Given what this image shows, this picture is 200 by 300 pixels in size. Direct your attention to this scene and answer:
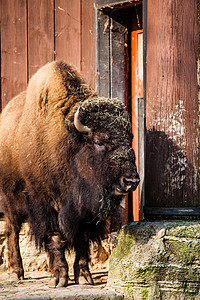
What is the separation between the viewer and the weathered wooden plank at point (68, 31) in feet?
19.6

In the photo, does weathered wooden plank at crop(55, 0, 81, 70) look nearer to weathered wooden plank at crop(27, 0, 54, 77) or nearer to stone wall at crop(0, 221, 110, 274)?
weathered wooden plank at crop(27, 0, 54, 77)

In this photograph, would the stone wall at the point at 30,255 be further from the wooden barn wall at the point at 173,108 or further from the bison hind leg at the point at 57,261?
the wooden barn wall at the point at 173,108

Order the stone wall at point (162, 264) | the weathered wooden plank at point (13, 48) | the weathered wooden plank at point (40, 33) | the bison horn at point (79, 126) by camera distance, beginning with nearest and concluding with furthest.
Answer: the stone wall at point (162, 264), the bison horn at point (79, 126), the weathered wooden plank at point (40, 33), the weathered wooden plank at point (13, 48)

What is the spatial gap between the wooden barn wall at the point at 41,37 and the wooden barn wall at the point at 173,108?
1.75 meters

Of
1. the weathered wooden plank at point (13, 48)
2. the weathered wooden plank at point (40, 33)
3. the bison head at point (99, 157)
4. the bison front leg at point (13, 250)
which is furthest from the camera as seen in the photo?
the weathered wooden plank at point (13, 48)

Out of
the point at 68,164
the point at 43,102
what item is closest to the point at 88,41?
the point at 43,102

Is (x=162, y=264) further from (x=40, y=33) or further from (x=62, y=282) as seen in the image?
(x=40, y=33)

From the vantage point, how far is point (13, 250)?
18.2 ft

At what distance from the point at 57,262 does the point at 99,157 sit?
3.38 ft

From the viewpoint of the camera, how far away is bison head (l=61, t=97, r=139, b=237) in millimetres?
4258

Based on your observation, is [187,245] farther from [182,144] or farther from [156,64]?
[156,64]

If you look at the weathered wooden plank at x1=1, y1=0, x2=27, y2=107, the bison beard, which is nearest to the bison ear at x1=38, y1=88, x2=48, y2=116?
the bison beard

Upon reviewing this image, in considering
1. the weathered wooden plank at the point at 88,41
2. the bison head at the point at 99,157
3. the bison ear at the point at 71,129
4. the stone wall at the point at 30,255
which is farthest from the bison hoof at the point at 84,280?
the weathered wooden plank at the point at 88,41

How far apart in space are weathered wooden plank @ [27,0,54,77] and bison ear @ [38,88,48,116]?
1496 mm
